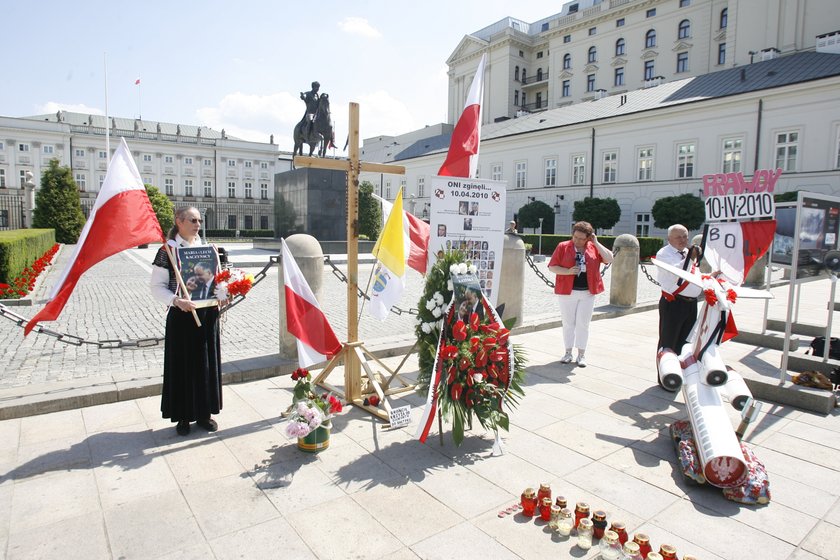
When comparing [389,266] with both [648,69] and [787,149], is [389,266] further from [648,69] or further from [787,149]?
[648,69]

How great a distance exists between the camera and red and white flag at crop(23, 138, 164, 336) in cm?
375

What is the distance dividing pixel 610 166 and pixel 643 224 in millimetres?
5370

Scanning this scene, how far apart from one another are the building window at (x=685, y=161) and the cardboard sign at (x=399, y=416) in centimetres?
3562

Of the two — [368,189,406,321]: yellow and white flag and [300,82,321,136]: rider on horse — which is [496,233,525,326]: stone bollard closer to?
[368,189,406,321]: yellow and white flag

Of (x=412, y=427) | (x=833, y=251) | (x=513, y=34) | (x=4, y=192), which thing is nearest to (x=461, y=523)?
(x=412, y=427)

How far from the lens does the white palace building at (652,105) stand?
29859 millimetres

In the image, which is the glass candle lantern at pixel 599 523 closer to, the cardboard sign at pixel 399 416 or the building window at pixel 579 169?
the cardboard sign at pixel 399 416

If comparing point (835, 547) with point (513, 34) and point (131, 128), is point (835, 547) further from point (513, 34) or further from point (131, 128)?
point (131, 128)

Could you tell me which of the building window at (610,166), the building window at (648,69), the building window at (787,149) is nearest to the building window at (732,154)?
the building window at (787,149)

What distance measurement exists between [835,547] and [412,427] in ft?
9.82

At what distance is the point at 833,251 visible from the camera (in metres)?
5.75

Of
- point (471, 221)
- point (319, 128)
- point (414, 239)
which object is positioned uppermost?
point (319, 128)

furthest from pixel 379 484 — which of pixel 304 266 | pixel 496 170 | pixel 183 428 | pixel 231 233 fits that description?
pixel 231 233

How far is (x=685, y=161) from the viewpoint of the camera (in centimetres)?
3456
